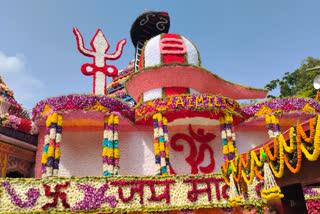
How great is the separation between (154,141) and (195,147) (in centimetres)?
375

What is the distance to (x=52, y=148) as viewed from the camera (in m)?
14.4

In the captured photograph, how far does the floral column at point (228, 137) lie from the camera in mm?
16092

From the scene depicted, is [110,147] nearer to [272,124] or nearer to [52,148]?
[52,148]

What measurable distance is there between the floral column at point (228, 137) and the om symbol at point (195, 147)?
9.01ft

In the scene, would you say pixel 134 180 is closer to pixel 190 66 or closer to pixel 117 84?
pixel 190 66

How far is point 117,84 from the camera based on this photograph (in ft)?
138

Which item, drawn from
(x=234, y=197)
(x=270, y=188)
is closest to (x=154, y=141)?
(x=234, y=197)

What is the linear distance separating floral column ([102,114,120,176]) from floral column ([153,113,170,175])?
224cm

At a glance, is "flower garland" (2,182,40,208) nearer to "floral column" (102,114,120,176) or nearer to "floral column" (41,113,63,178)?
"floral column" (41,113,63,178)

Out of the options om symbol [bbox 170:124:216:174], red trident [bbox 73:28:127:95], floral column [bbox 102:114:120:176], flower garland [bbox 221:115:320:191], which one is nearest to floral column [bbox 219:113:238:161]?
om symbol [bbox 170:124:216:174]

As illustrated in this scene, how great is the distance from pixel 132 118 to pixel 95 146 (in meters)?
3.11

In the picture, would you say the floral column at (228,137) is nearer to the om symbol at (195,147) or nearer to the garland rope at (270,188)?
the om symbol at (195,147)

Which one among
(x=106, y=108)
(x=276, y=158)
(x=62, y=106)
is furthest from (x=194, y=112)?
(x=276, y=158)

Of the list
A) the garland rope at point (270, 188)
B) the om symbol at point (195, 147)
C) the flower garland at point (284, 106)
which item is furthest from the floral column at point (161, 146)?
the garland rope at point (270, 188)
